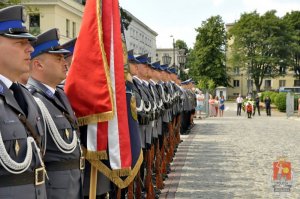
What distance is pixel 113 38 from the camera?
14.3 feet

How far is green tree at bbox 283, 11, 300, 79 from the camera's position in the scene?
226 ft

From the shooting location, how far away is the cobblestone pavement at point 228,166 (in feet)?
25.1

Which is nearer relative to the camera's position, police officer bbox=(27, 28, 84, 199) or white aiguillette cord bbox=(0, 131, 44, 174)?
→ white aiguillette cord bbox=(0, 131, 44, 174)

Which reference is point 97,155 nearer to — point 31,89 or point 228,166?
point 31,89

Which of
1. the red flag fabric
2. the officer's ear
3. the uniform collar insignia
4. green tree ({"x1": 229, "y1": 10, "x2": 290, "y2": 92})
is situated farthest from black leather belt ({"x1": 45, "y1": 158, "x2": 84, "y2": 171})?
green tree ({"x1": 229, "y1": 10, "x2": 290, "y2": 92})

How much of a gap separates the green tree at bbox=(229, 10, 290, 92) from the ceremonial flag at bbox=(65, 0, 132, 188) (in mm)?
65045

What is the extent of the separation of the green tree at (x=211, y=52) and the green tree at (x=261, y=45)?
2.27 m

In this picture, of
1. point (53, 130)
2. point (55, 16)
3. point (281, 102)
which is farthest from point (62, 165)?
point (55, 16)

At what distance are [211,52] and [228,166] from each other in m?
60.3

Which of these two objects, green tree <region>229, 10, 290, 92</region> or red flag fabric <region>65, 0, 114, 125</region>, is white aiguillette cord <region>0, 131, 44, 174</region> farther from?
green tree <region>229, 10, 290, 92</region>

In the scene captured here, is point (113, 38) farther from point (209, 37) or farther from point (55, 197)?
point (209, 37)

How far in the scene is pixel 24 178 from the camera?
8.96 ft

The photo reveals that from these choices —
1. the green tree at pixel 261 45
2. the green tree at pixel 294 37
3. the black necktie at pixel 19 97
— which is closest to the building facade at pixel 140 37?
the green tree at pixel 261 45

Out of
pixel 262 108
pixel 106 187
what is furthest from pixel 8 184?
pixel 262 108
